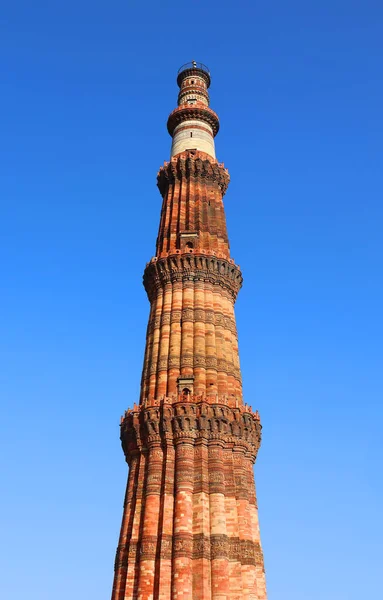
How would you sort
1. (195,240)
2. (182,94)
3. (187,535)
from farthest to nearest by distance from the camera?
(182,94) → (195,240) → (187,535)

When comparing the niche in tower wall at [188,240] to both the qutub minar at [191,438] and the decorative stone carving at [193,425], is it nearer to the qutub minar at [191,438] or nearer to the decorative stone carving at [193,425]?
the qutub minar at [191,438]

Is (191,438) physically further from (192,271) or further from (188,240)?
(188,240)

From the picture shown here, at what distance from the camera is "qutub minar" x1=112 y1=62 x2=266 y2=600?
87.7 feet

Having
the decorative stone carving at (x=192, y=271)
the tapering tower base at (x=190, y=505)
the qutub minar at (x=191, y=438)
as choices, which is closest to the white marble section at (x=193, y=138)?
the qutub minar at (x=191, y=438)

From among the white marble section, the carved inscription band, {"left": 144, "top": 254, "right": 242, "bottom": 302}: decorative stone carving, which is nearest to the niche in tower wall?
{"left": 144, "top": 254, "right": 242, "bottom": 302}: decorative stone carving

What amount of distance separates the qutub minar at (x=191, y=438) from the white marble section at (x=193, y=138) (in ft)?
15.9

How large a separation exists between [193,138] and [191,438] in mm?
23759

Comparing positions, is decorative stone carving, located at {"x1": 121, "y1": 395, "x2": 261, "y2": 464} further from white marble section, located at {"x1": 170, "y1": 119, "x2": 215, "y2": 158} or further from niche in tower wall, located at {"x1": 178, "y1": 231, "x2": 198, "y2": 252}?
white marble section, located at {"x1": 170, "y1": 119, "x2": 215, "y2": 158}

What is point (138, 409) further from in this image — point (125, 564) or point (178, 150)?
point (178, 150)

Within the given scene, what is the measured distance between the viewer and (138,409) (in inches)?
1254

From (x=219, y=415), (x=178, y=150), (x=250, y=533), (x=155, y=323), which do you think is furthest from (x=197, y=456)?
(x=178, y=150)

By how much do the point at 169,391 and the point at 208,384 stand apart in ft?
6.68

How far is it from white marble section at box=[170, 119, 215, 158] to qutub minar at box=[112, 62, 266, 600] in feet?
15.9

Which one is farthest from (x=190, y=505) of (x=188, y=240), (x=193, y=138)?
(x=193, y=138)
